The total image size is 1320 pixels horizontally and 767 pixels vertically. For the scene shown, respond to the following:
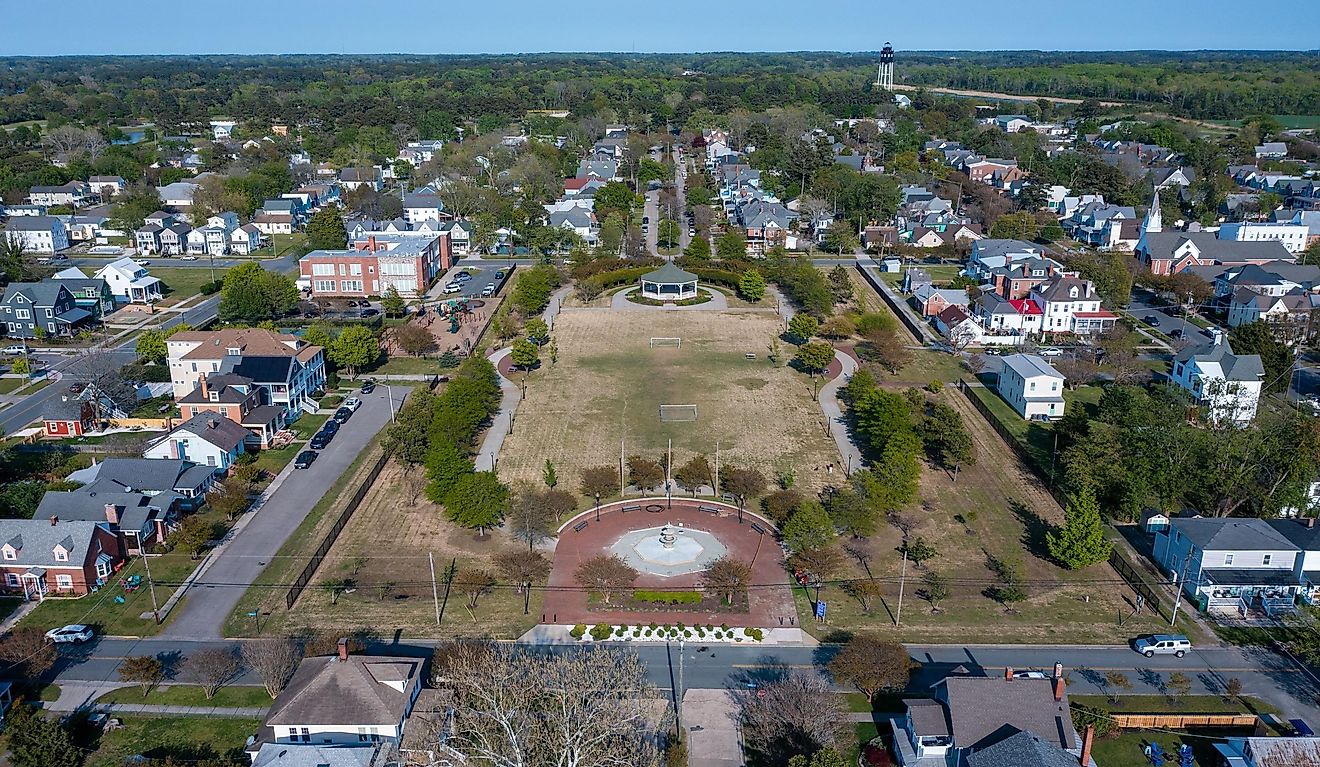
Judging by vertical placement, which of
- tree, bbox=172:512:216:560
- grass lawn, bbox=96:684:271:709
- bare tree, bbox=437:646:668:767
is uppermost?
bare tree, bbox=437:646:668:767

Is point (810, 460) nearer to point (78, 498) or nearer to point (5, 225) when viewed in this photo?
point (78, 498)

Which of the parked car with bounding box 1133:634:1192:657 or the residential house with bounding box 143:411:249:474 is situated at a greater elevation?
the residential house with bounding box 143:411:249:474

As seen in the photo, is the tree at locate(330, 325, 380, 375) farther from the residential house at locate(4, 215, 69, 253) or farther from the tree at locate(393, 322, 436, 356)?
the residential house at locate(4, 215, 69, 253)

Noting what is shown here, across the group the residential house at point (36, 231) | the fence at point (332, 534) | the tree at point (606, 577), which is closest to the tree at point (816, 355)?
the tree at point (606, 577)

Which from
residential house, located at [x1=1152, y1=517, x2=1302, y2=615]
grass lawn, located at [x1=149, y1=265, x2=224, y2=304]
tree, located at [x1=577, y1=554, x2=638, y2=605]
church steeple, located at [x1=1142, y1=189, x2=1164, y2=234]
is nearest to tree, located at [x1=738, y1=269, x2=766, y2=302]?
church steeple, located at [x1=1142, y1=189, x2=1164, y2=234]

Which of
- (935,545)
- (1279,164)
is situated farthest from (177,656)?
(1279,164)

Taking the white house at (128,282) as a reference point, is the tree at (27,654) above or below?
below

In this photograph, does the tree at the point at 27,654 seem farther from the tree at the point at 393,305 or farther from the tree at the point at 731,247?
the tree at the point at 731,247
